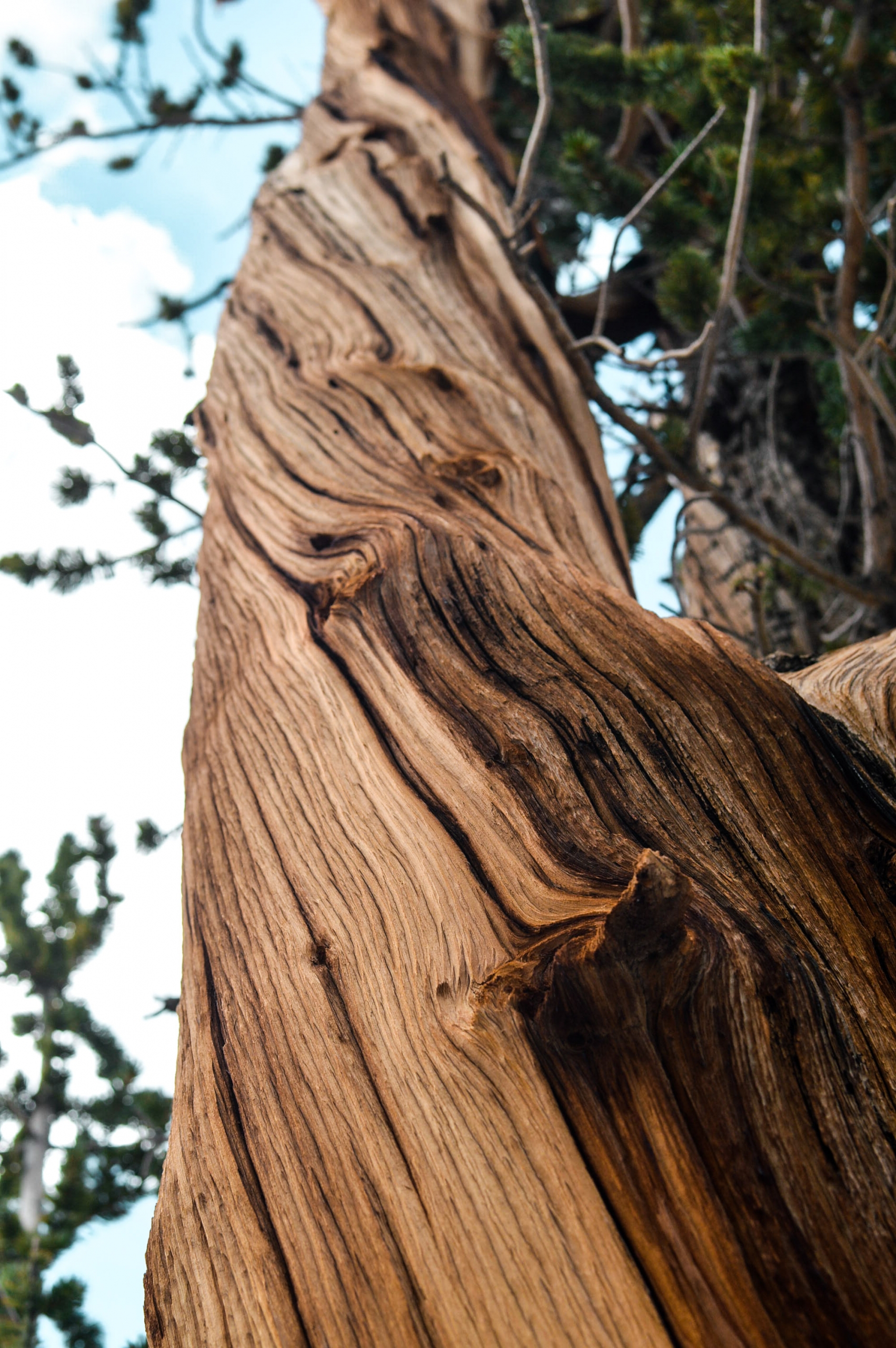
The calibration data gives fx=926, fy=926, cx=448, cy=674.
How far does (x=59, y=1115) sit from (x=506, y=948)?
19.7ft

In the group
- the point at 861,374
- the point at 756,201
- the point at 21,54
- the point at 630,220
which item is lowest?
the point at 861,374

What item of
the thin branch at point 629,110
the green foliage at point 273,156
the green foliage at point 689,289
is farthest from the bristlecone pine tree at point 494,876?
the green foliage at point 273,156

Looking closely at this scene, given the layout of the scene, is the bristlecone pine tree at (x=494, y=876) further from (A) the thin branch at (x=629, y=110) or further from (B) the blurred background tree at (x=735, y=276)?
(A) the thin branch at (x=629, y=110)

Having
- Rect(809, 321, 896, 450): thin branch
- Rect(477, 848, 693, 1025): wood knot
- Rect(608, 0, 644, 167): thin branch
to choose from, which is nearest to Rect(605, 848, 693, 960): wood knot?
Rect(477, 848, 693, 1025): wood knot

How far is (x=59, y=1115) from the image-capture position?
571cm

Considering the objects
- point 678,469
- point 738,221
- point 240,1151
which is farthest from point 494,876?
point 738,221

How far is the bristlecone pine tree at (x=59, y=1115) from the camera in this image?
427cm

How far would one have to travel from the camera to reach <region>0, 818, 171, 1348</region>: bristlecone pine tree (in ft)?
14.0

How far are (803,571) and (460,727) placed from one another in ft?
4.76

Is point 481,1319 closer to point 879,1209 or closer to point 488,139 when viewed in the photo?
point 879,1209

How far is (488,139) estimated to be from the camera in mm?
2742

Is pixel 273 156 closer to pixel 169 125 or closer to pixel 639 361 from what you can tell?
pixel 169 125

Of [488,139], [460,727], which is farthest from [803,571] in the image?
[488,139]

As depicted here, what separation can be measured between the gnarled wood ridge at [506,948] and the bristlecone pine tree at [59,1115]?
2.87m
